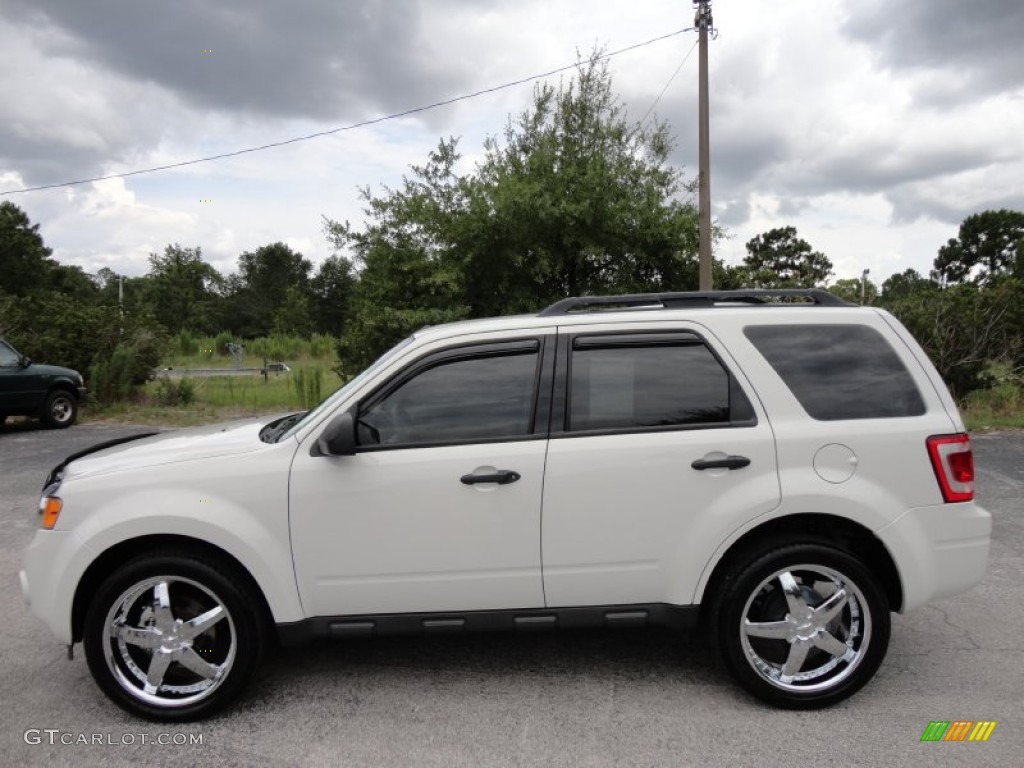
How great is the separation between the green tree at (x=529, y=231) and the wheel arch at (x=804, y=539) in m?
9.05

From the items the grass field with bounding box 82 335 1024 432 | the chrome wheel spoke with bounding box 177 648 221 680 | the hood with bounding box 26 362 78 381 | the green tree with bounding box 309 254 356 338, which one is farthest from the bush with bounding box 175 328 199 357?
the green tree with bounding box 309 254 356 338

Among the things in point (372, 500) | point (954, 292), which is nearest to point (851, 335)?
point (372, 500)

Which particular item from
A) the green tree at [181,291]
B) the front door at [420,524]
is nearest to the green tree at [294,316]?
the green tree at [181,291]

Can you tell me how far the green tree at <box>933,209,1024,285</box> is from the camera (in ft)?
224

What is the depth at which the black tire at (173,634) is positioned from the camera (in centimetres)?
307

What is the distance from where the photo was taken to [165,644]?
3111 millimetres

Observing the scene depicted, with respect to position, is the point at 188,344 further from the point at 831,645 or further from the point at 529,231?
the point at 831,645

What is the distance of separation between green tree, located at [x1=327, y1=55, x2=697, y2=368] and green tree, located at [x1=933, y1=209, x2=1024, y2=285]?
67968mm

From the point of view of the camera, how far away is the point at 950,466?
3.17 m

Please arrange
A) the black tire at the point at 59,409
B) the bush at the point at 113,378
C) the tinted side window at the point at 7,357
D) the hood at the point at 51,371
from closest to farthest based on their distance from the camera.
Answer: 1. the tinted side window at the point at 7,357
2. the hood at the point at 51,371
3. the black tire at the point at 59,409
4. the bush at the point at 113,378

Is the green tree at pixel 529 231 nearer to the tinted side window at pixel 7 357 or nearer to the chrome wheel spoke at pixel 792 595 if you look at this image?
the tinted side window at pixel 7 357

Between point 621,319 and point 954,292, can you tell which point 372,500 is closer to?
point 621,319

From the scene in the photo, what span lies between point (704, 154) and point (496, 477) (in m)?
11.2

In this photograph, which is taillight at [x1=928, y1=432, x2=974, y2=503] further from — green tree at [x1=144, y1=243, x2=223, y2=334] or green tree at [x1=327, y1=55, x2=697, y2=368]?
green tree at [x1=144, y1=243, x2=223, y2=334]
